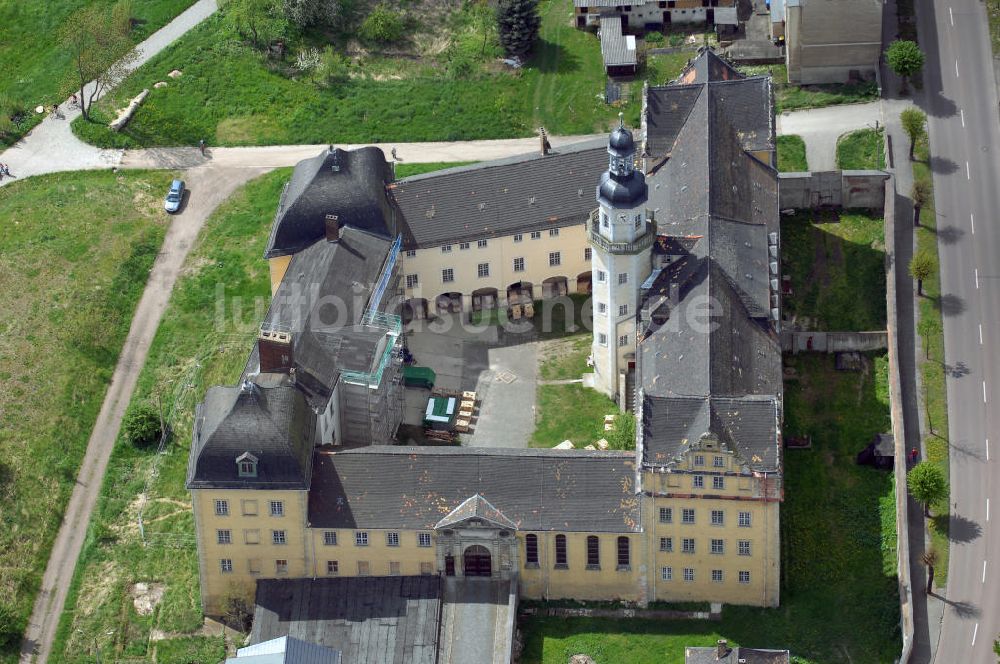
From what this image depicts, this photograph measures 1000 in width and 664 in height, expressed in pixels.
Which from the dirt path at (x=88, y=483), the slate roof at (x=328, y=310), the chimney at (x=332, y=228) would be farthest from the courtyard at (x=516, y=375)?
the dirt path at (x=88, y=483)

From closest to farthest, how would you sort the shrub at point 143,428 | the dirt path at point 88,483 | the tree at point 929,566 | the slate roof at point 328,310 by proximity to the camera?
the tree at point 929,566
the dirt path at point 88,483
the slate roof at point 328,310
the shrub at point 143,428

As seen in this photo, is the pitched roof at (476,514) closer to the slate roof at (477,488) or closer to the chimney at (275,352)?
the slate roof at (477,488)

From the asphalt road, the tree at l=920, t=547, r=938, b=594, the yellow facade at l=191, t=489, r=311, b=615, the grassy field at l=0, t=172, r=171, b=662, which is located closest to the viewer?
the asphalt road

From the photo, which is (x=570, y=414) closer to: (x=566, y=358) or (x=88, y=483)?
(x=566, y=358)

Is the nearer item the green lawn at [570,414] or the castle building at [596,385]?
the castle building at [596,385]

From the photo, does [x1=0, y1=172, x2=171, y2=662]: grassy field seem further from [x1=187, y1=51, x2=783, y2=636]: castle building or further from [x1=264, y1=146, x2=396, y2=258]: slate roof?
[x1=264, y1=146, x2=396, y2=258]: slate roof

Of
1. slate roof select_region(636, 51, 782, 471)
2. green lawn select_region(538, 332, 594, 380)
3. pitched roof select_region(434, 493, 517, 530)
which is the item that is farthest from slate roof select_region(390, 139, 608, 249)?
pitched roof select_region(434, 493, 517, 530)

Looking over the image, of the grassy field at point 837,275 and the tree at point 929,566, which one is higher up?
the grassy field at point 837,275
